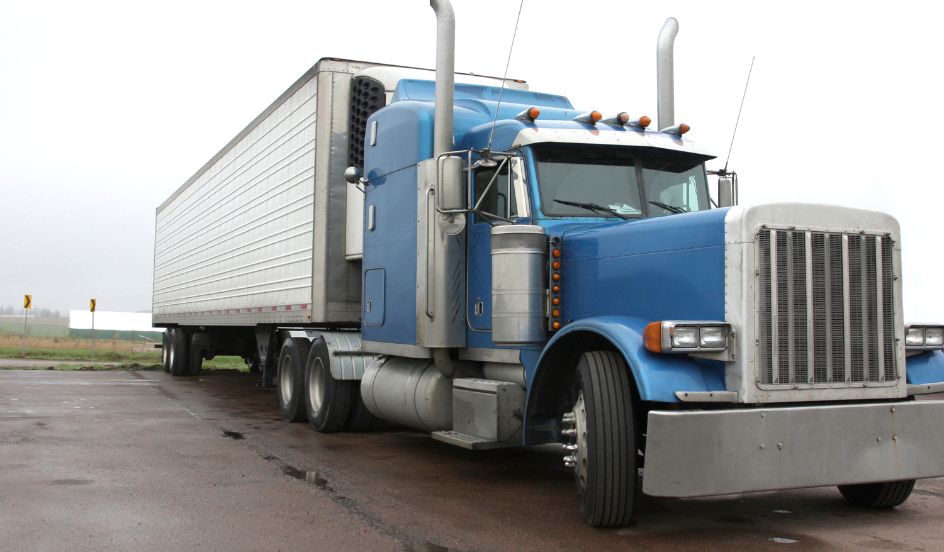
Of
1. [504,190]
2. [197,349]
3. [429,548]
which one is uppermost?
[504,190]

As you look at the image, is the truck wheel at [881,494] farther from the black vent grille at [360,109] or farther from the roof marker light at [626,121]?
the black vent grille at [360,109]

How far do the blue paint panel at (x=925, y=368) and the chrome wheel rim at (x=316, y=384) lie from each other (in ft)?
22.4

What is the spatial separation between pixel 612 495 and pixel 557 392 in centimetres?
133

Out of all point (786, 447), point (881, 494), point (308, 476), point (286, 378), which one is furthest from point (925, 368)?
point (286, 378)

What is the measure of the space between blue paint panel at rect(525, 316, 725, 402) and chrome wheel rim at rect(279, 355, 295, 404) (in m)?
7.14

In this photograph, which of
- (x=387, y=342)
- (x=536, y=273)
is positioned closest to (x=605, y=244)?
(x=536, y=273)

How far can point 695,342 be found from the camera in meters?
5.59

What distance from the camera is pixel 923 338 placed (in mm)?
6340

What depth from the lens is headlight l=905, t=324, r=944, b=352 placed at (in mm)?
6293

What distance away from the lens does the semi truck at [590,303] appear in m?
5.64

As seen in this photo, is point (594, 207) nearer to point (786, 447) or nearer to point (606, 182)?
point (606, 182)

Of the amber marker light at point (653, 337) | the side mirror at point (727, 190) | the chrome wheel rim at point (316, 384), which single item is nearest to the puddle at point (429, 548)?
the amber marker light at point (653, 337)

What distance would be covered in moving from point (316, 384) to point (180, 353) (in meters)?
12.6

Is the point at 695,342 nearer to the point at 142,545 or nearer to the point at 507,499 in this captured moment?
the point at 507,499
